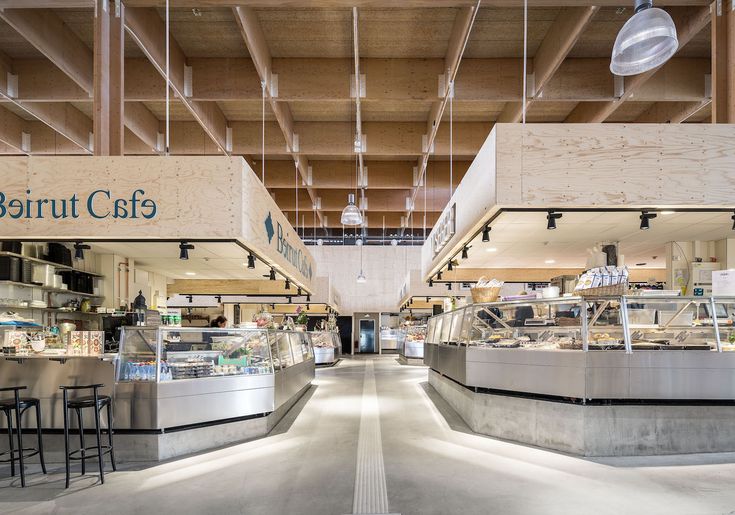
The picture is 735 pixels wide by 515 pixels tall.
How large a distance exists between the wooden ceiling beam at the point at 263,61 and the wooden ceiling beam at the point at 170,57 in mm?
1254

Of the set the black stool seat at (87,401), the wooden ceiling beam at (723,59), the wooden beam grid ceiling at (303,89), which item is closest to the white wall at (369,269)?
the wooden beam grid ceiling at (303,89)

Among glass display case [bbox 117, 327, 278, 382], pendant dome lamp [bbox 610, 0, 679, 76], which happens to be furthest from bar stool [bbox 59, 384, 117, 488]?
pendant dome lamp [bbox 610, 0, 679, 76]

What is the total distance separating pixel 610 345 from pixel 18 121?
37.0ft

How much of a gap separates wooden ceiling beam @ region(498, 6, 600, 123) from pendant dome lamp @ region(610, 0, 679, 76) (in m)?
2.52

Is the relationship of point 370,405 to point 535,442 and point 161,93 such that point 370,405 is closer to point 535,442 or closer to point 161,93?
point 535,442

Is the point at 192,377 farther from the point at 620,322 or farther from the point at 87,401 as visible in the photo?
the point at 620,322

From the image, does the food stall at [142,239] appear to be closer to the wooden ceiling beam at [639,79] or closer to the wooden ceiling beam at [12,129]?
the wooden ceiling beam at [12,129]

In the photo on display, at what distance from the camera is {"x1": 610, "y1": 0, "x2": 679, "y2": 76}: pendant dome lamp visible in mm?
3848

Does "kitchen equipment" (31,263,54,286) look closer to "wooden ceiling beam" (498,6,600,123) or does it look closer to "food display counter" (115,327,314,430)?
"food display counter" (115,327,314,430)

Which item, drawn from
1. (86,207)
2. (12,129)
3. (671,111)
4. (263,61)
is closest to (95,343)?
(86,207)

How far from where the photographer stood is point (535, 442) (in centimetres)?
566

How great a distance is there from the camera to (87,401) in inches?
190

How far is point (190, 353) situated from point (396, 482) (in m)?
2.78

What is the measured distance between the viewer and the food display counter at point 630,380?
5.24 meters
